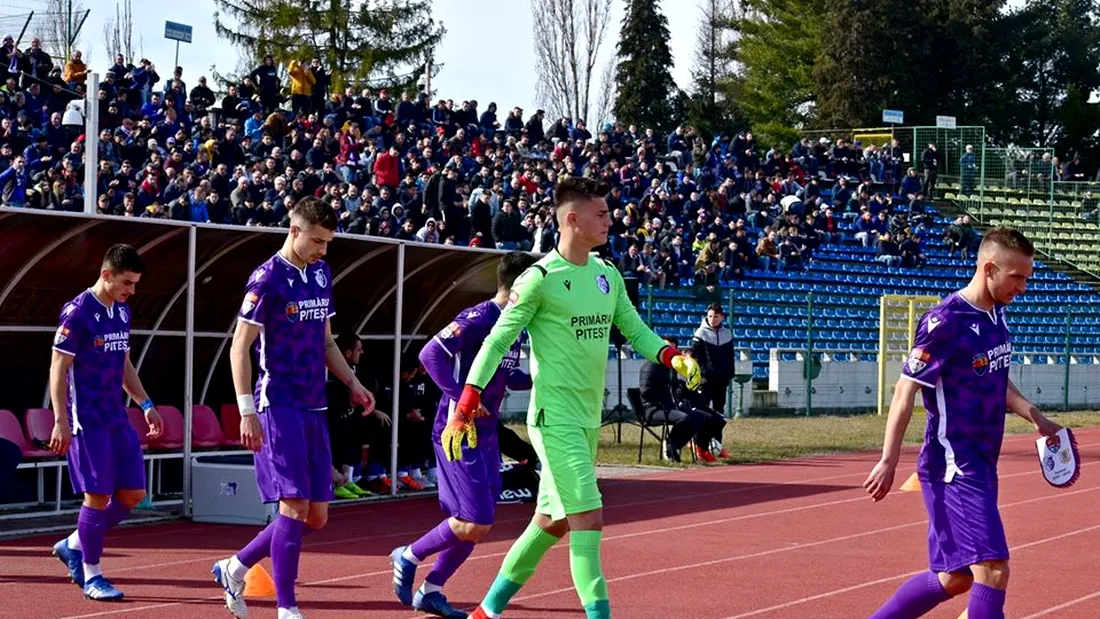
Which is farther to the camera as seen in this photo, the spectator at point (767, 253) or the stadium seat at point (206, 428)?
the spectator at point (767, 253)

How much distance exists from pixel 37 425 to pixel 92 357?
456 centimetres

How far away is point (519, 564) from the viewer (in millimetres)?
7527

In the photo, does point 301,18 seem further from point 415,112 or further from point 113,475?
point 113,475

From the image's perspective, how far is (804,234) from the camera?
37.7 metres

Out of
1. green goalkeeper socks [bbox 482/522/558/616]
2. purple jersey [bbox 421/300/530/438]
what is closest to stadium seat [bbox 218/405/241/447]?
purple jersey [bbox 421/300/530/438]

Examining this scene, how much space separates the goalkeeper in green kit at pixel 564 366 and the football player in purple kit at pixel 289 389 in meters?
1.16

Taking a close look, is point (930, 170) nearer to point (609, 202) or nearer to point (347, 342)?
point (609, 202)

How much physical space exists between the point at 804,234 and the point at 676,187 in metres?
3.95

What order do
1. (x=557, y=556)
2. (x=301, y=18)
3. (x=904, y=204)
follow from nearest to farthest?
(x=557, y=556) < (x=904, y=204) < (x=301, y=18)

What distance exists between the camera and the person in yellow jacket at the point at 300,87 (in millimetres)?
29969

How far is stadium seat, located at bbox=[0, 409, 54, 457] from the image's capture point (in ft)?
45.0

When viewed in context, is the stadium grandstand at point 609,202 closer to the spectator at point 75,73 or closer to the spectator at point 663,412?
the spectator at point 75,73

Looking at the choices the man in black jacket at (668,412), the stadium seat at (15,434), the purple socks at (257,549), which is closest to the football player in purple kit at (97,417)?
the purple socks at (257,549)

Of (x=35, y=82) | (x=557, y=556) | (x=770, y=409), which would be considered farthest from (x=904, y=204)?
(x=557, y=556)
